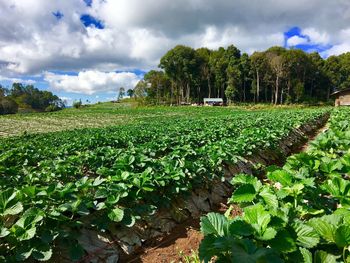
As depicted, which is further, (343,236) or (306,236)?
(306,236)

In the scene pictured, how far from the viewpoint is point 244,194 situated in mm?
2398

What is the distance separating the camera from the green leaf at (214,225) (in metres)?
1.77

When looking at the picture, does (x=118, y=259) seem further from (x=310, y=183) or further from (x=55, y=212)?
(x=310, y=183)

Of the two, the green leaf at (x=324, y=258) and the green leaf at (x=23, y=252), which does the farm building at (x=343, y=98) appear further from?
the green leaf at (x=23, y=252)

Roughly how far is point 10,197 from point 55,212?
1.56ft

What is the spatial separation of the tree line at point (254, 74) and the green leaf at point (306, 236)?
193 feet

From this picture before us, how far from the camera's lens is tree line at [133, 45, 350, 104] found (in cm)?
6006

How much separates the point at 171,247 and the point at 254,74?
207 feet

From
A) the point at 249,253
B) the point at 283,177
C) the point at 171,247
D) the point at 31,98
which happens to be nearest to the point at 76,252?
the point at 171,247

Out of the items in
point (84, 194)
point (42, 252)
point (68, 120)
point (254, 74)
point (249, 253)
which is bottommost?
point (68, 120)

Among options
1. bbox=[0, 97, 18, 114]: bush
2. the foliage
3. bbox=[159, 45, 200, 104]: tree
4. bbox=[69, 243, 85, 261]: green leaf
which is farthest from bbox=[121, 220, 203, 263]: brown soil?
the foliage

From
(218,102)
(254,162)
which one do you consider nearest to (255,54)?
(218,102)

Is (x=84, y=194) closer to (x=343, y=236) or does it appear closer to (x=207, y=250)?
(x=207, y=250)

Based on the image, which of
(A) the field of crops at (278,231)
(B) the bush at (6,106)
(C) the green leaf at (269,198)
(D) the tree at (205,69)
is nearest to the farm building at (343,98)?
(D) the tree at (205,69)
